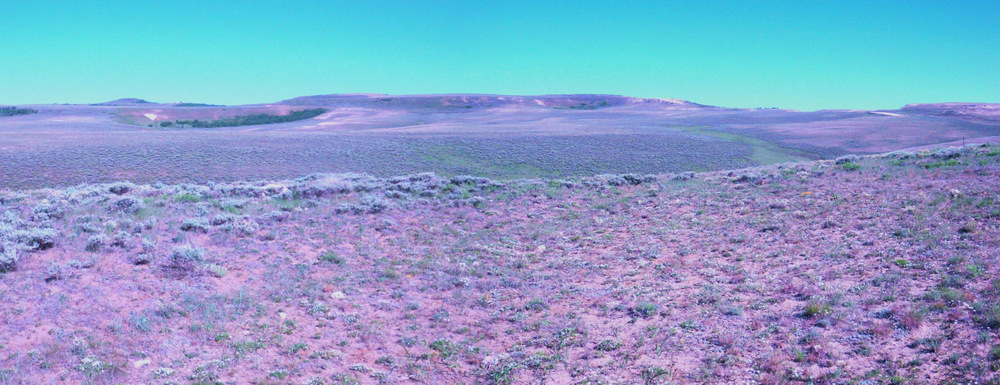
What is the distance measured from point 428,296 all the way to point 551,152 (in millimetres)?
28451

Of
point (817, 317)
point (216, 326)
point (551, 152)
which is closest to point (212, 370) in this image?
point (216, 326)

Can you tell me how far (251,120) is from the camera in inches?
3068

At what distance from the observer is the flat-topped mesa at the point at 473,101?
356ft

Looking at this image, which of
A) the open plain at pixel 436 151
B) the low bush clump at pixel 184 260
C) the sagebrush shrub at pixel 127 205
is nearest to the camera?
the low bush clump at pixel 184 260

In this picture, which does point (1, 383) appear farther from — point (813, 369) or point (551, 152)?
point (551, 152)

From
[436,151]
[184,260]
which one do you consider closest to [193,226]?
[184,260]

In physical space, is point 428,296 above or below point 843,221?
below

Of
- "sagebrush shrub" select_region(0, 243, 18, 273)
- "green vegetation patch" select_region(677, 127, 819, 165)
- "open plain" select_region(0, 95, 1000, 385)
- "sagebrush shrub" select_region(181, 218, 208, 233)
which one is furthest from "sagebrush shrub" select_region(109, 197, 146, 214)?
"green vegetation patch" select_region(677, 127, 819, 165)

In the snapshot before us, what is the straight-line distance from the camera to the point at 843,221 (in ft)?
37.0

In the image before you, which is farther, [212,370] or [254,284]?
[254,284]

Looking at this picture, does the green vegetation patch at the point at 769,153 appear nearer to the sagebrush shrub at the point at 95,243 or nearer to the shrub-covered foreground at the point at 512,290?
the shrub-covered foreground at the point at 512,290

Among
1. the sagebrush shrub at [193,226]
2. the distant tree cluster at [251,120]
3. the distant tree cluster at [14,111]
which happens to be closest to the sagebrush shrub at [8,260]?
the sagebrush shrub at [193,226]

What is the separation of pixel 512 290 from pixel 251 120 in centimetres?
7854

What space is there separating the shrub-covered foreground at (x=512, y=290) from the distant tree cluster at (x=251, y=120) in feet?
211
